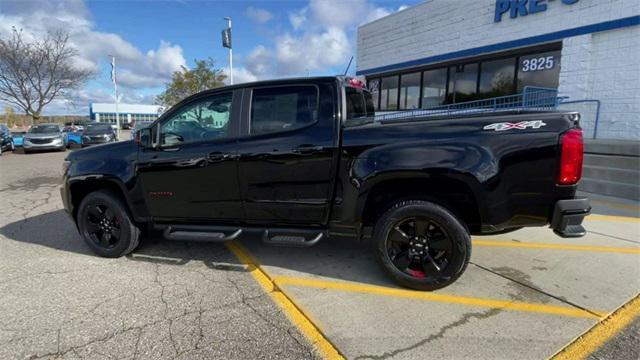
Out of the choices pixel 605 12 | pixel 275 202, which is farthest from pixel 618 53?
pixel 275 202

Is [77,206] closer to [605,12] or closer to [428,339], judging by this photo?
[428,339]

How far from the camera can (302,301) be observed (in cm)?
315

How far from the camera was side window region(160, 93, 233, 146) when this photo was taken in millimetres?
3793

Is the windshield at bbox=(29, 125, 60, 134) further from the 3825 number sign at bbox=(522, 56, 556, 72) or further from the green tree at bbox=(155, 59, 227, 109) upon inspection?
the 3825 number sign at bbox=(522, 56, 556, 72)

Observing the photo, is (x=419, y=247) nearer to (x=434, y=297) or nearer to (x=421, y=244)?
(x=421, y=244)

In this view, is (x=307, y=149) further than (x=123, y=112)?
No

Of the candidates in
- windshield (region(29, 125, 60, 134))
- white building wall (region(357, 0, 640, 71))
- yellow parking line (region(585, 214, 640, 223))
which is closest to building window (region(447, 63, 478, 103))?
white building wall (region(357, 0, 640, 71))

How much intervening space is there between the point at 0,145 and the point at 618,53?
24.8 metres

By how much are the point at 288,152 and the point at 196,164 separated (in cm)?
104

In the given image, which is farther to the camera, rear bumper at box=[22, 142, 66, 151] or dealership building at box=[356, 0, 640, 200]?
rear bumper at box=[22, 142, 66, 151]

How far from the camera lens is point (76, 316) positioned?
2.97 metres

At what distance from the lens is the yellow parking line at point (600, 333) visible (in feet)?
7.96

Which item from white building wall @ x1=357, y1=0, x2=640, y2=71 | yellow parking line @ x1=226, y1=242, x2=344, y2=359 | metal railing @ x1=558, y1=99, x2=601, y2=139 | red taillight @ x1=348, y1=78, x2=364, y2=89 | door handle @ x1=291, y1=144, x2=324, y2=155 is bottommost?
yellow parking line @ x1=226, y1=242, x2=344, y2=359

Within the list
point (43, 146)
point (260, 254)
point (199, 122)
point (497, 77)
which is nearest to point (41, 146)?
point (43, 146)
